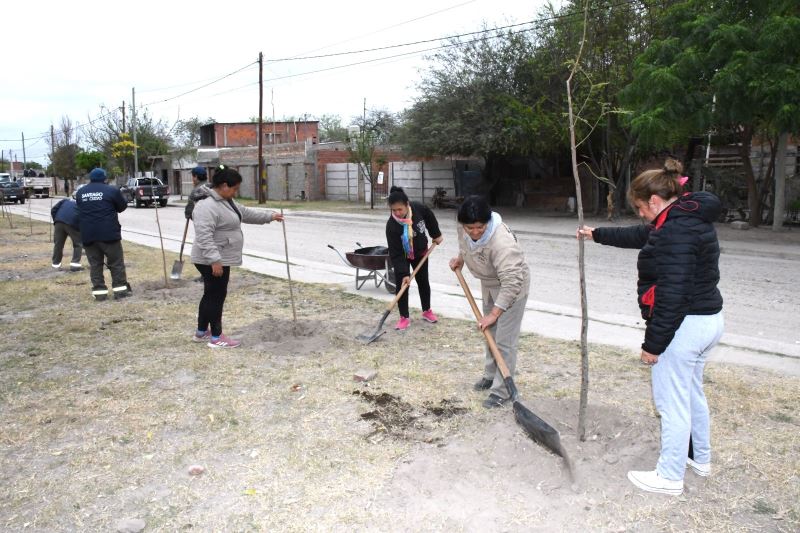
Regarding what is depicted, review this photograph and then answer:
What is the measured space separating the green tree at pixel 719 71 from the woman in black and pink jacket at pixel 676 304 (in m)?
10.7

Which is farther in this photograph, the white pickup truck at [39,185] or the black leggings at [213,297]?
A: the white pickup truck at [39,185]

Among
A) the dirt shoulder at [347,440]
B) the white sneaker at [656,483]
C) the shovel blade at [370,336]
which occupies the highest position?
the shovel blade at [370,336]

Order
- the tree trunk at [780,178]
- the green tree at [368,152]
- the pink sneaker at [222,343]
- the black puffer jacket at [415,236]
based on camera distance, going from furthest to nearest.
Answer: the green tree at [368,152], the tree trunk at [780,178], the black puffer jacket at [415,236], the pink sneaker at [222,343]

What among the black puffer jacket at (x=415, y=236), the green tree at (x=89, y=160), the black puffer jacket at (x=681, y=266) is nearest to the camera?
the black puffer jacket at (x=681, y=266)

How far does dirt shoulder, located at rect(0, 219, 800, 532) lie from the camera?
130 inches

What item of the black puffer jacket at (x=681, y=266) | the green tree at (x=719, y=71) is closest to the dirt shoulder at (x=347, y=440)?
the black puffer jacket at (x=681, y=266)

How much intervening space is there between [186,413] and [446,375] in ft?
6.66

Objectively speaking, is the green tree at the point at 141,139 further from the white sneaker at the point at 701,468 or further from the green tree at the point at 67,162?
the white sneaker at the point at 701,468

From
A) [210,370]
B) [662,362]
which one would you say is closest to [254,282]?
[210,370]

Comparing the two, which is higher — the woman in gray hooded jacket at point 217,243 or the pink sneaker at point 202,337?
the woman in gray hooded jacket at point 217,243

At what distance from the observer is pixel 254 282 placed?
392 inches

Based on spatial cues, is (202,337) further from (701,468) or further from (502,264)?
(701,468)

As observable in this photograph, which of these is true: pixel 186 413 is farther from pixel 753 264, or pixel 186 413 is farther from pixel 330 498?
pixel 753 264

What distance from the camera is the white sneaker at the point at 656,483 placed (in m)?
3.37
